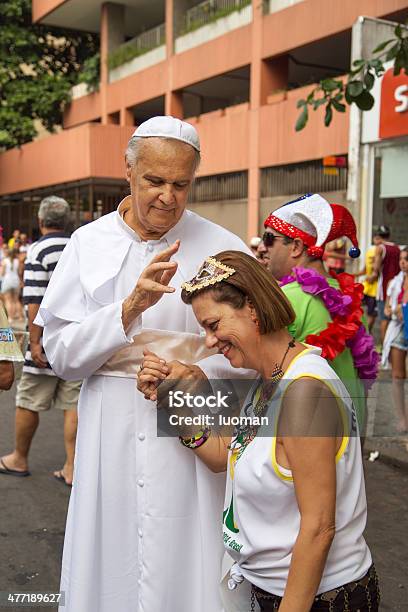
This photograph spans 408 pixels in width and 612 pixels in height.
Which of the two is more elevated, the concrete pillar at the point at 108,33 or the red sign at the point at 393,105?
the concrete pillar at the point at 108,33

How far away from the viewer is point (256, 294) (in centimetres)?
175

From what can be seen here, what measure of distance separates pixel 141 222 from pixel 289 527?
1.05 m

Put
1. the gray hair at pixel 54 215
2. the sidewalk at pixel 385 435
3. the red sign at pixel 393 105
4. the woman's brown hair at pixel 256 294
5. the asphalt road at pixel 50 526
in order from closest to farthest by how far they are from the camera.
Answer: the woman's brown hair at pixel 256 294, the asphalt road at pixel 50 526, the gray hair at pixel 54 215, the sidewalk at pixel 385 435, the red sign at pixel 393 105

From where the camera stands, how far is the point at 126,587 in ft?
7.27

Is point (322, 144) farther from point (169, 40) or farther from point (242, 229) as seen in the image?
point (169, 40)

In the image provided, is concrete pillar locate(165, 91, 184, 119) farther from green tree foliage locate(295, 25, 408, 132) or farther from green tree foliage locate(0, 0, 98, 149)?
green tree foliage locate(295, 25, 408, 132)

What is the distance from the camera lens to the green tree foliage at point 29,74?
2466cm

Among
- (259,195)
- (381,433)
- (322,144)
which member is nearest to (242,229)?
(259,195)

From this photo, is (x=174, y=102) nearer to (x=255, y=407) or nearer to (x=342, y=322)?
(x=342, y=322)

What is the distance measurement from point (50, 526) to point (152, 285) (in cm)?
298

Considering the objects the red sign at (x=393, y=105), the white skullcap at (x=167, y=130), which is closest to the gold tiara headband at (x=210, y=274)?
the white skullcap at (x=167, y=130)

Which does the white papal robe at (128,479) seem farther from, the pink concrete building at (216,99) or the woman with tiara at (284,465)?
the pink concrete building at (216,99)

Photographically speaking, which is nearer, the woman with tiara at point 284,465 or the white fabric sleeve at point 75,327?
the woman with tiara at point 284,465

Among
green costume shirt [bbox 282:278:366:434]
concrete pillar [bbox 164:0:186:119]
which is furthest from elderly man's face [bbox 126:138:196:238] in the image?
concrete pillar [bbox 164:0:186:119]
